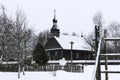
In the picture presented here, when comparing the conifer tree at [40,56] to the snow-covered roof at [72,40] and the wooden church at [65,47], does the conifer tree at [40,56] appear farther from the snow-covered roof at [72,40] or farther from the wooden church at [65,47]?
the snow-covered roof at [72,40]

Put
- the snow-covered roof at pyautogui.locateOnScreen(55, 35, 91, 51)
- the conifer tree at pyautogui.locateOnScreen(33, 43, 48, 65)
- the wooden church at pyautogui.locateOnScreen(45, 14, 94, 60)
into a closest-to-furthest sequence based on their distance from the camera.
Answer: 1. the conifer tree at pyautogui.locateOnScreen(33, 43, 48, 65)
2. the wooden church at pyautogui.locateOnScreen(45, 14, 94, 60)
3. the snow-covered roof at pyautogui.locateOnScreen(55, 35, 91, 51)

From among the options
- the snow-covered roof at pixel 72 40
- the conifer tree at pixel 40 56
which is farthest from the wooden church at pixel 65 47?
the conifer tree at pixel 40 56

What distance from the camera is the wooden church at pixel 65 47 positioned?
7169 centimetres

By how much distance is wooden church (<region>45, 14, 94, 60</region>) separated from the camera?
2822 inches

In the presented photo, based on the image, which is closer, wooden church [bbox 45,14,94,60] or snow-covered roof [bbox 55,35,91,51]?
wooden church [bbox 45,14,94,60]

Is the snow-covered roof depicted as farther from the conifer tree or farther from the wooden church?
the conifer tree

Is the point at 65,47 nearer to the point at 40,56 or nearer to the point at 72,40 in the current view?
the point at 72,40

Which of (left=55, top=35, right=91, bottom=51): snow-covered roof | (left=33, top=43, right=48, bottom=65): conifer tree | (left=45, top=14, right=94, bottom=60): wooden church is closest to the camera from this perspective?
(left=33, top=43, right=48, bottom=65): conifer tree

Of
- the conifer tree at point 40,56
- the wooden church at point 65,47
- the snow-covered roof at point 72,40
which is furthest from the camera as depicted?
the snow-covered roof at point 72,40

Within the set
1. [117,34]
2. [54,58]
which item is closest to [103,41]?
[54,58]

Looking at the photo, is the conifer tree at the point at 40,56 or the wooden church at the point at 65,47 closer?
the conifer tree at the point at 40,56

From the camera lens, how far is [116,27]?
84438 millimetres

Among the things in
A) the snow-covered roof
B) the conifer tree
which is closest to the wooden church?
the snow-covered roof

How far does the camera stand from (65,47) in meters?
71.7
